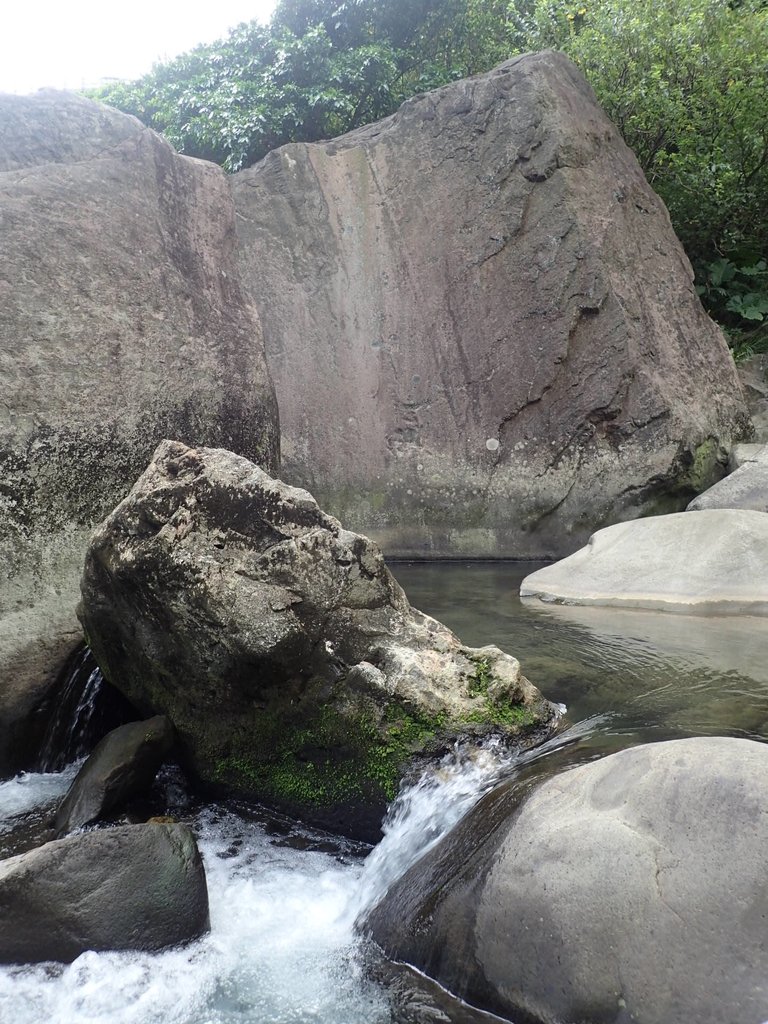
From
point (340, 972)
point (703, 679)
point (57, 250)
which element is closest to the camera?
point (340, 972)

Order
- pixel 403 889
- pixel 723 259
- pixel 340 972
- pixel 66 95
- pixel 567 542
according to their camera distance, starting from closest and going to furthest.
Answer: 1. pixel 340 972
2. pixel 403 889
3. pixel 66 95
4. pixel 567 542
5. pixel 723 259

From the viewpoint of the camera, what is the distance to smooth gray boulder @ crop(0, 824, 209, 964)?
2646 millimetres

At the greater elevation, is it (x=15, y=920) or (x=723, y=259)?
(x=723, y=259)

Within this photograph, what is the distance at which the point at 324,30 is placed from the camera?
1301 cm

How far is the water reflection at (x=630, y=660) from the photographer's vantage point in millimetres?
3539

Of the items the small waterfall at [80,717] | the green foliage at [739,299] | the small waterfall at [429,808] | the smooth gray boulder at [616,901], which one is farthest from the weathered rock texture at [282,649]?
the green foliage at [739,299]

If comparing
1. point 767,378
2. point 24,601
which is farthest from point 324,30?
point 24,601

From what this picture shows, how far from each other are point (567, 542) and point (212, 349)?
4454 mm

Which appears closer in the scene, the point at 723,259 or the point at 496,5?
the point at 723,259

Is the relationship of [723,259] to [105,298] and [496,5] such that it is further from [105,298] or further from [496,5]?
[105,298]

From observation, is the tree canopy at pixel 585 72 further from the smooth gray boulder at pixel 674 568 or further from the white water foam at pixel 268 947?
the white water foam at pixel 268 947

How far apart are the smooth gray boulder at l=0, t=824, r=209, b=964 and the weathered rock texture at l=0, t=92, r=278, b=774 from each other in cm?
160

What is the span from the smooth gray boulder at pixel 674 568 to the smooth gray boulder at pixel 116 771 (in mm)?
3250

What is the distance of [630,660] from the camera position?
4.49m
